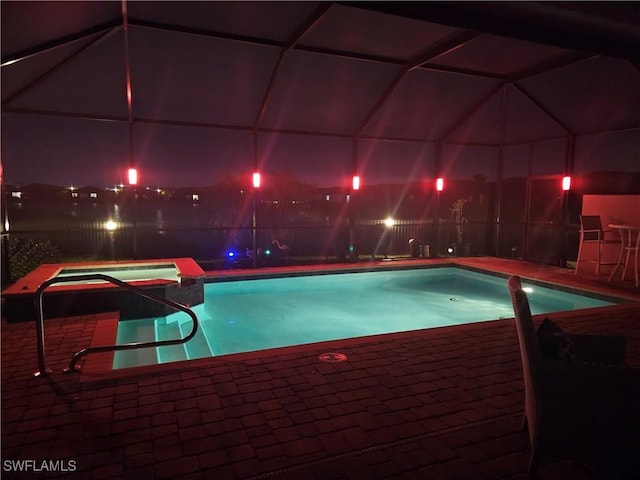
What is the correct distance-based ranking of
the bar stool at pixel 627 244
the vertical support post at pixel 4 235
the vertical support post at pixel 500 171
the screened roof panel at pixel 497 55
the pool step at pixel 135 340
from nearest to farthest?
the pool step at pixel 135 340
the screened roof panel at pixel 497 55
the vertical support post at pixel 4 235
the bar stool at pixel 627 244
the vertical support post at pixel 500 171

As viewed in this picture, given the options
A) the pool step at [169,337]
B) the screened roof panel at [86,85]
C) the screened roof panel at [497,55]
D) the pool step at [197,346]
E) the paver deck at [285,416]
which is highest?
the screened roof panel at [497,55]

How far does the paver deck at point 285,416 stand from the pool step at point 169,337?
94 centimetres

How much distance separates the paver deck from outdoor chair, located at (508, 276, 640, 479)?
0.19m

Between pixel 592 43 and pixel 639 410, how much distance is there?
1963 millimetres

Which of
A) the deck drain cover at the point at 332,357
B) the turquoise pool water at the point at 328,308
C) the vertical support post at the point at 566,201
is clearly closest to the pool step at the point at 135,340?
the turquoise pool water at the point at 328,308

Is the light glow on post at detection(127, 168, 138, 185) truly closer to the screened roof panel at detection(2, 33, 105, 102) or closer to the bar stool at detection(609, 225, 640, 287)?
the screened roof panel at detection(2, 33, 105, 102)

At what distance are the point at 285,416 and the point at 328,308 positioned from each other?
4.46 meters

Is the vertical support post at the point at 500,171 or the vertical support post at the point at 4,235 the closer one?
the vertical support post at the point at 4,235

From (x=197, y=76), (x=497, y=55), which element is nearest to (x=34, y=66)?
(x=197, y=76)

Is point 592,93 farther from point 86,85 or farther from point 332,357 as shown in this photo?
point 86,85

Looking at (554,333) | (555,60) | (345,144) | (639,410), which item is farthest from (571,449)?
(345,144)

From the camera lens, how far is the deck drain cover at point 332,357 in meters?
3.34

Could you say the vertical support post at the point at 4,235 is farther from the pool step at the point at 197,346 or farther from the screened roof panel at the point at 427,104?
the screened roof panel at the point at 427,104

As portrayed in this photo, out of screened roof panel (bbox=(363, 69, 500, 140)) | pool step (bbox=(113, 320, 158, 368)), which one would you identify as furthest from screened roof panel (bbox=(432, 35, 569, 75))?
pool step (bbox=(113, 320, 158, 368))
